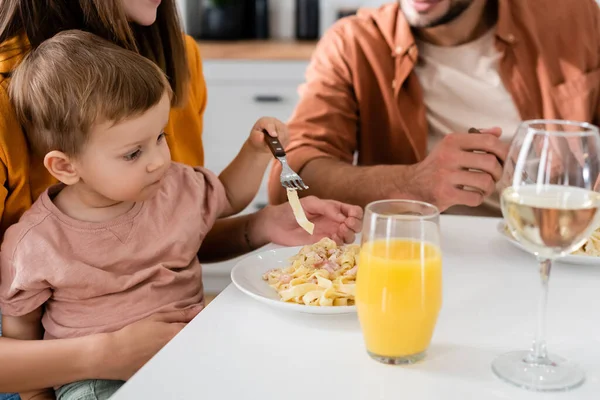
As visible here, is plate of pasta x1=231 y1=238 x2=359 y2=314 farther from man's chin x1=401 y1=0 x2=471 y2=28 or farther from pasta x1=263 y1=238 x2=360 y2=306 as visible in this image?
man's chin x1=401 y1=0 x2=471 y2=28

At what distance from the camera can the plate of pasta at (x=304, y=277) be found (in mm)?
906

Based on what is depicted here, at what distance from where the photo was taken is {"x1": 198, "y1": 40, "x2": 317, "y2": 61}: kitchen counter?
304cm

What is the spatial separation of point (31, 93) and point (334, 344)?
2.01 feet

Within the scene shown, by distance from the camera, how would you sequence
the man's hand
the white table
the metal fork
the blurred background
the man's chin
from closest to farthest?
the white table → the metal fork → the man's hand → the man's chin → the blurred background

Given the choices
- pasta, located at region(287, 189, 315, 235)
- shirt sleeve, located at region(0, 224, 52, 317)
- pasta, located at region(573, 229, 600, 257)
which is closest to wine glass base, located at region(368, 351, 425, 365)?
pasta, located at region(287, 189, 315, 235)

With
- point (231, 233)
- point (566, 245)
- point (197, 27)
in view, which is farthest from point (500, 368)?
point (197, 27)

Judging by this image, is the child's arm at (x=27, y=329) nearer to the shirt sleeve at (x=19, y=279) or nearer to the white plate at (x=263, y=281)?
the shirt sleeve at (x=19, y=279)

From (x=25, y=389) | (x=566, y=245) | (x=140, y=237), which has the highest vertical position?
(x=566, y=245)

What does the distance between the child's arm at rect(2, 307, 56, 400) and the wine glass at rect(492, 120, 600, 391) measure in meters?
0.69

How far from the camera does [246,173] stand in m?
1.37

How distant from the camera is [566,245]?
764 mm

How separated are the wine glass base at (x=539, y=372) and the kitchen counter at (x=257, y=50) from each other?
2.36 m

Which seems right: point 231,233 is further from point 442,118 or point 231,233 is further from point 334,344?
point 442,118

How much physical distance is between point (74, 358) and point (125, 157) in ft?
1.02
